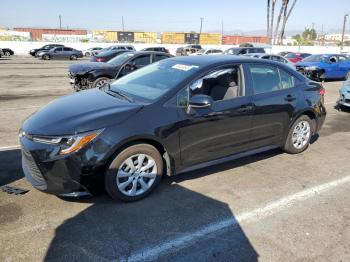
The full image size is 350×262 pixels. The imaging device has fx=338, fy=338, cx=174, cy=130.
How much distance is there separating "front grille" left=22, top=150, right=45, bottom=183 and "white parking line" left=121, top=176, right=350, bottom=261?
4.46 ft

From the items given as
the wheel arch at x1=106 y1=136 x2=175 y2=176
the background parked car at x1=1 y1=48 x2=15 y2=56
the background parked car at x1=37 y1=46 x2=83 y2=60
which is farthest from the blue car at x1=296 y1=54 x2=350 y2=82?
the background parked car at x1=1 y1=48 x2=15 y2=56

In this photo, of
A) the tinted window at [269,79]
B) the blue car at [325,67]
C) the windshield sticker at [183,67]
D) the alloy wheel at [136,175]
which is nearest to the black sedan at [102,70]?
the windshield sticker at [183,67]

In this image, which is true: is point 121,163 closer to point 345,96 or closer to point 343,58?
point 345,96

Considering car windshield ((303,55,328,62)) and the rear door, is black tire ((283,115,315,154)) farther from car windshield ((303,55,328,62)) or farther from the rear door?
car windshield ((303,55,328,62))

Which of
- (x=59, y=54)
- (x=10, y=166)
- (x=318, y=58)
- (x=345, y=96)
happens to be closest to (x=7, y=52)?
(x=59, y=54)

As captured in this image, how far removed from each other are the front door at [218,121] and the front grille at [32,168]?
1.67 metres

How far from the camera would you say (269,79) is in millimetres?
5191

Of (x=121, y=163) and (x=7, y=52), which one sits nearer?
(x=121, y=163)

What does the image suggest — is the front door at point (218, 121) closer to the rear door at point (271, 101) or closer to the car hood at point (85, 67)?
the rear door at point (271, 101)

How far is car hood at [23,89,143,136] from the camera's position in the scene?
3.63 metres

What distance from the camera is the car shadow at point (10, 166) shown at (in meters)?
4.56

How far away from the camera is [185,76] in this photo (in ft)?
14.4

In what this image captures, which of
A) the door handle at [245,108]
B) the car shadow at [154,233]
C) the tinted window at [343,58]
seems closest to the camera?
the car shadow at [154,233]

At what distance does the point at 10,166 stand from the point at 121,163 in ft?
7.12
